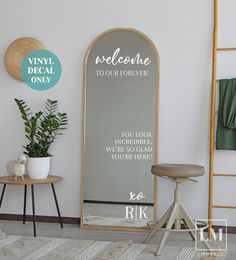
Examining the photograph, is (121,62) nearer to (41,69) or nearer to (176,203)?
(41,69)

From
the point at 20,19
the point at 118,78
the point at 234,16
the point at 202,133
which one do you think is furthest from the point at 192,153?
the point at 20,19

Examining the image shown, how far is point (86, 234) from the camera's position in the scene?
475 centimetres

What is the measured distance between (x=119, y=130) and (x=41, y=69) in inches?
40.1

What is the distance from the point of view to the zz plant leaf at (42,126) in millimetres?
4918

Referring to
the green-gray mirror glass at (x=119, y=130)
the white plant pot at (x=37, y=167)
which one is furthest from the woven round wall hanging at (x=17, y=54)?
the white plant pot at (x=37, y=167)

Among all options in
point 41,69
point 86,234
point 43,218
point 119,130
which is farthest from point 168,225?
point 41,69

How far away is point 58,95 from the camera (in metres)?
5.13

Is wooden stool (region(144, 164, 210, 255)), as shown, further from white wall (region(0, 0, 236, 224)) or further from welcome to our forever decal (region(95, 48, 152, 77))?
welcome to our forever decal (region(95, 48, 152, 77))

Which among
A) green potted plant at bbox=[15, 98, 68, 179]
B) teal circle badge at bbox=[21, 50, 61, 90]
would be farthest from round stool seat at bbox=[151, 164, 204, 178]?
teal circle badge at bbox=[21, 50, 61, 90]

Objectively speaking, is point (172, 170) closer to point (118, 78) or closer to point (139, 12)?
point (118, 78)

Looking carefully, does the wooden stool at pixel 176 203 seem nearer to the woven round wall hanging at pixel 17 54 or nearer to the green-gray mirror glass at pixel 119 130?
the green-gray mirror glass at pixel 119 130

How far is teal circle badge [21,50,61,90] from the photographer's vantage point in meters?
5.14

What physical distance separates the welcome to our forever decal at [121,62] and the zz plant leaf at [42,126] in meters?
0.58

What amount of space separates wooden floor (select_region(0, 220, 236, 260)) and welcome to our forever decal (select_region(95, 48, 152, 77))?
4.94 feet
